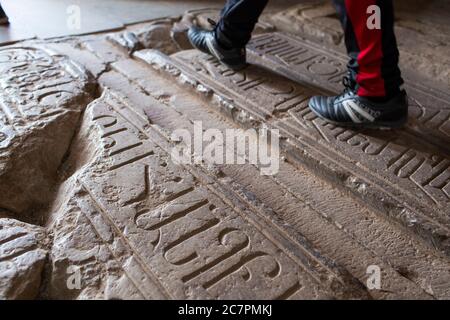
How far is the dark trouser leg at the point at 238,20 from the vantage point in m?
2.09

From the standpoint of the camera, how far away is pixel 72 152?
1811mm

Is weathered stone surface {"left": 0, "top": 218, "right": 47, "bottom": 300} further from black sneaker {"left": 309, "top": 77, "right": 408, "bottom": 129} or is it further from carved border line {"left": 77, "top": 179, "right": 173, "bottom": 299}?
black sneaker {"left": 309, "top": 77, "right": 408, "bottom": 129}

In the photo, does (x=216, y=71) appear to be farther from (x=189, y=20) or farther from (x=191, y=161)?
(x=189, y=20)

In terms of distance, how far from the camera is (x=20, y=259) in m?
1.21

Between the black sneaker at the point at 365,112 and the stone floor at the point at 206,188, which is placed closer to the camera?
the stone floor at the point at 206,188

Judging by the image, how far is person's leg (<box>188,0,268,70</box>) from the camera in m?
2.10

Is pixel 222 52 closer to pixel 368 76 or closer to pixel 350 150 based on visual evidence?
pixel 368 76

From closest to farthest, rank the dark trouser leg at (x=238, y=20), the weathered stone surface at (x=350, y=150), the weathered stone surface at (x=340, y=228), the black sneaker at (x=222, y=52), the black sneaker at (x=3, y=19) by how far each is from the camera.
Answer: the weathered stone surface at (x=340, y=228) → the weathered stone surface at (x=350, y=150) → the dark trouser leg at (x=238, y=20) → the black sneaker at (x=222, y=52) → the black sneaker at (x=3, y=19)

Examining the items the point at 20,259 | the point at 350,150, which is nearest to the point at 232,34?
the point at 350,150

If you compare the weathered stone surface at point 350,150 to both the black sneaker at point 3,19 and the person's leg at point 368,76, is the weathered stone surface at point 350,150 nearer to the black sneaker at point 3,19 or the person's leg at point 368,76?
the person's leg at point 368,76

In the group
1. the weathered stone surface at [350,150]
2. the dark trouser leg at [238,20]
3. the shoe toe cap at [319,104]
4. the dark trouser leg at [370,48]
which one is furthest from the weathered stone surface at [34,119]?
the dark trouser leg at [370,48]

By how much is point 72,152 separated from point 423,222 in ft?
5.21

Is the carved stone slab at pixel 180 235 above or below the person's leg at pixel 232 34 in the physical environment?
below
